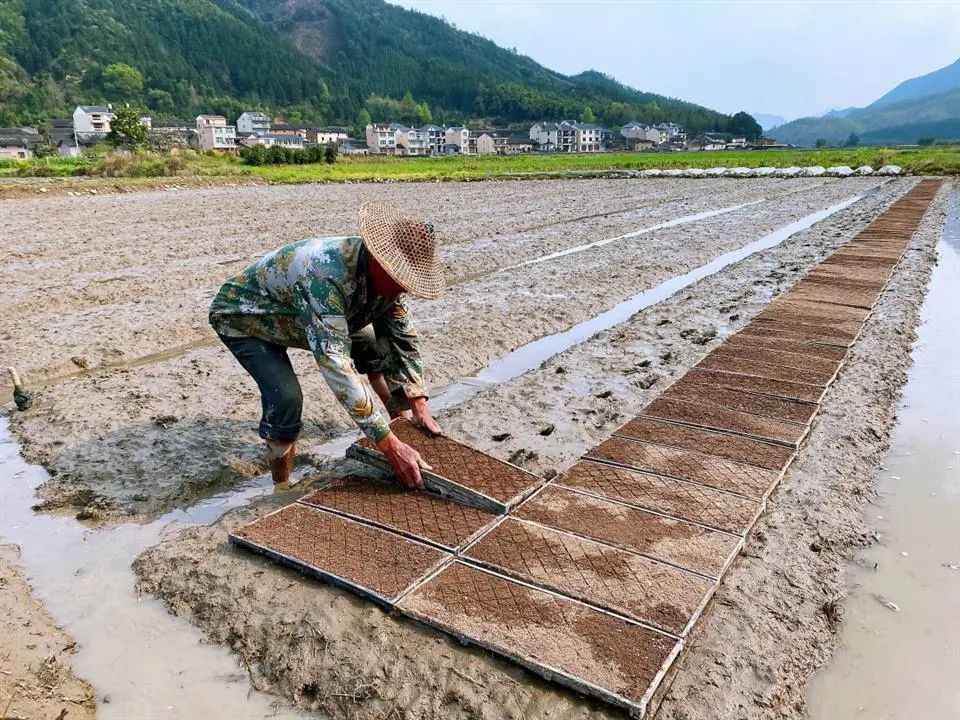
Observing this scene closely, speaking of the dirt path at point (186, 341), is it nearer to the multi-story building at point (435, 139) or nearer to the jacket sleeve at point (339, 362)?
the jacket sleeve at point (339, 362)

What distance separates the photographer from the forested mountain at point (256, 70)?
Result: 9012cm

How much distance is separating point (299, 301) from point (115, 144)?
4697cm

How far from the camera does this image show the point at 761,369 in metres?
4.86

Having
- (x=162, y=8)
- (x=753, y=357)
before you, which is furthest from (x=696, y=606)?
(x=162, y=8)

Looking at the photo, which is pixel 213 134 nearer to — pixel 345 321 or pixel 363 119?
pixel 363 119

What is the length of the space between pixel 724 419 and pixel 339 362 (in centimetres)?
249

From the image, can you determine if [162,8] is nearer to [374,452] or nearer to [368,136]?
[368,136]

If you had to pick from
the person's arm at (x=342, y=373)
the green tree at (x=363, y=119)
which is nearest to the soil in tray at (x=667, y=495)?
the person's arm at (x=342, y=373)

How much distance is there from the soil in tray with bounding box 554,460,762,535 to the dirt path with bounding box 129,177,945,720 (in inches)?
5.1

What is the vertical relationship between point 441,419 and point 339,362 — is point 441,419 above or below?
below

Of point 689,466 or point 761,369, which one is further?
point 761,369

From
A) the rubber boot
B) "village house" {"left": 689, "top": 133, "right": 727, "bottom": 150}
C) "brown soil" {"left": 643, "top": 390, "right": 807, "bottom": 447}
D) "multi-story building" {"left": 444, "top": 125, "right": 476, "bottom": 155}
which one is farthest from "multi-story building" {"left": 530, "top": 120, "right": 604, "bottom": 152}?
the rubber boot

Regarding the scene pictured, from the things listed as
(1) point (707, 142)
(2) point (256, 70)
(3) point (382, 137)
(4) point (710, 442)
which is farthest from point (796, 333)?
(2) point (256, 70)

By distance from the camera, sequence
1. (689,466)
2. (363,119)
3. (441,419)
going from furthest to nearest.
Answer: (363,119) → (441,419) → (689,466)
